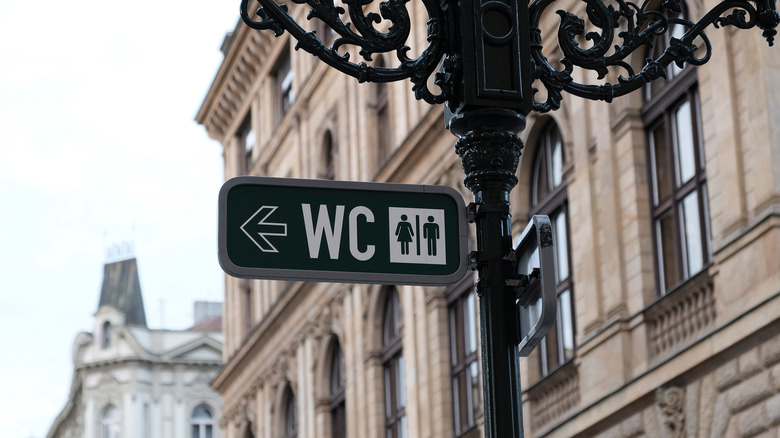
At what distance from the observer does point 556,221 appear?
24109 mm

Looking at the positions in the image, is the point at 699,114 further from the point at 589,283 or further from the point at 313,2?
the point at 313,2

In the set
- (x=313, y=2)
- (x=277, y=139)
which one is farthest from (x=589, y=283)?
(x=277, y=139)

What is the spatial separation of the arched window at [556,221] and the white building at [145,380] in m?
48.0

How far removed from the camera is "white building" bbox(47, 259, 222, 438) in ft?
232

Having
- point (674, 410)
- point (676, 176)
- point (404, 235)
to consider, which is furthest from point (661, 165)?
point (404, 235)

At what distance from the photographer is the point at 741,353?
17.6m

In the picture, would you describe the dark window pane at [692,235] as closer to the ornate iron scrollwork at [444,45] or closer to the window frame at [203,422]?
the ornate iron scrollwork at [444,45]

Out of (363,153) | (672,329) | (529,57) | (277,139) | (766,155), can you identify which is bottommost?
(529,57)

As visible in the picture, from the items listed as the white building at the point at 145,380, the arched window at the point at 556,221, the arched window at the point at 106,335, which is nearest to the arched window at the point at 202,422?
the white building at the point at 145,380

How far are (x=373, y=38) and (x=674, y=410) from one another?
13368 millimetres

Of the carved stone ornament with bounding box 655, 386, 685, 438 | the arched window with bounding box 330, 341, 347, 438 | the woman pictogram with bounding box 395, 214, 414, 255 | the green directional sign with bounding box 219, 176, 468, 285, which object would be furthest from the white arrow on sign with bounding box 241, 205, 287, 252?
the arched window with bounding box 330, 341, 347, 438

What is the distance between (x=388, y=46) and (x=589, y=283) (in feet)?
51.6

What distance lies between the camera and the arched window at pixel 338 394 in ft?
115

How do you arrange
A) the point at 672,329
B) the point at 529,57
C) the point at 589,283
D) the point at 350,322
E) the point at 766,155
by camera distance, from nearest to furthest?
the point at 529,57, the point at 766,155, the point at 672,329, the point at 589,283, the point at 350,322
